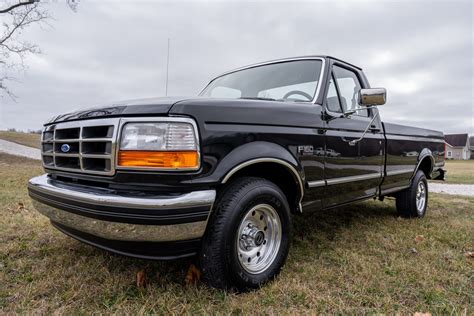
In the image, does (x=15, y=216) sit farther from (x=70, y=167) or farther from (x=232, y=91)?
(x=232, y=91)

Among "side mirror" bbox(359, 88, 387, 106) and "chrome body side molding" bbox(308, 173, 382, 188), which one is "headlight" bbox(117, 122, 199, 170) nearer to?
"chrome body side molding" bbox(308, 173, 382, 188)

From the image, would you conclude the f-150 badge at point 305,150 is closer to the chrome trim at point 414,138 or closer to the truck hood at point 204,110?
the truck hood at point 204,110

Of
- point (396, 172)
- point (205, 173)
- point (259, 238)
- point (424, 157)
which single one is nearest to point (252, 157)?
point (205, 173)

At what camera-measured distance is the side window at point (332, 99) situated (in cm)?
313

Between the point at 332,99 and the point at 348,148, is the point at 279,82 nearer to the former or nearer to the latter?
the point at 332,99

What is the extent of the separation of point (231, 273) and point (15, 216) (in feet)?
11.6

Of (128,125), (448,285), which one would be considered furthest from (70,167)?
(448,285)

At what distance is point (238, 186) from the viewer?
6.93 ft

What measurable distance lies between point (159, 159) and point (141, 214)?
1.09 feet

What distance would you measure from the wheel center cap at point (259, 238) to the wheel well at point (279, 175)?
1.45 feet

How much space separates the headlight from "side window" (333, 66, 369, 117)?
214cm

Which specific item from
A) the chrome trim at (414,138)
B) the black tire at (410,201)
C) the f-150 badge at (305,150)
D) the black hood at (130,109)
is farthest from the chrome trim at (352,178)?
the black hood at (130,109)

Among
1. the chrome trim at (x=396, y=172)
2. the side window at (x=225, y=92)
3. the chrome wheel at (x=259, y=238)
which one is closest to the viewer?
the chrome wheel at (x=259, y=238)

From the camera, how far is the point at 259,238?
235 cm
